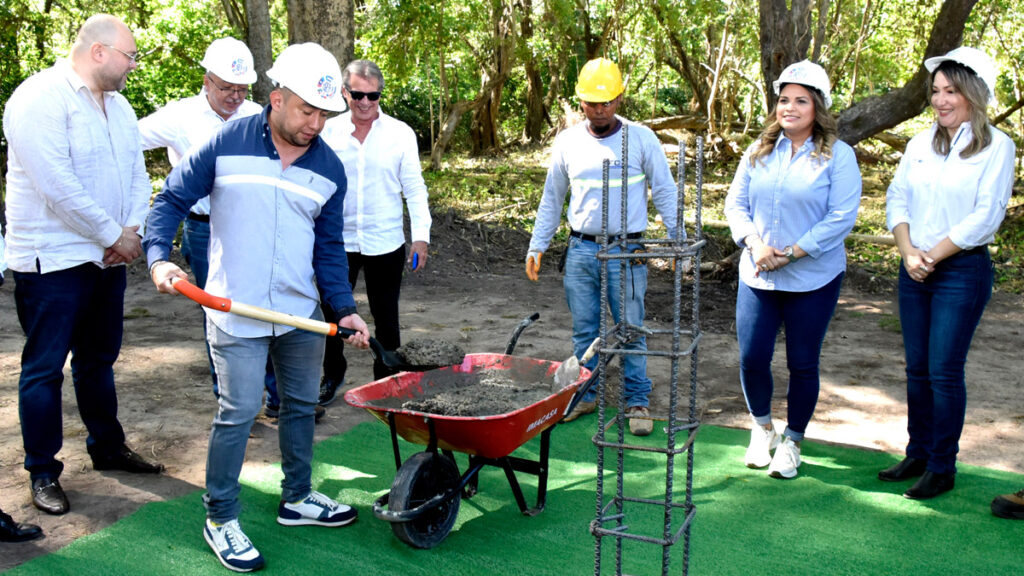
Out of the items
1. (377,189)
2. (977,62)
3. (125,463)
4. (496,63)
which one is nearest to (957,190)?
(977,62)

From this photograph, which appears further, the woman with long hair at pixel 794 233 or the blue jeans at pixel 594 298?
the blue jeans at pixel 594 298

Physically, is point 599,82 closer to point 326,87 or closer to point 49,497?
point 326,87

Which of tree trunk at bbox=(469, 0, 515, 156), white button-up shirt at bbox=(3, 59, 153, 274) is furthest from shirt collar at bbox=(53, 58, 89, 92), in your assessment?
tree trunk at bbox=(469, 0, 515, 156)

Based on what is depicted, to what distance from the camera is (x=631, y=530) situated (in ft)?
11.2

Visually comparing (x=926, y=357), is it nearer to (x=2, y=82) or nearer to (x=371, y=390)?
(x=371, y=390)

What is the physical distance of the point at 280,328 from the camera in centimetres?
308

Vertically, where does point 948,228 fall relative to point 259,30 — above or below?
below

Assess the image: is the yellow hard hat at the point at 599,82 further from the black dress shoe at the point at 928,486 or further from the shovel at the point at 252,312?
the black dress shoe at the point at 928,486

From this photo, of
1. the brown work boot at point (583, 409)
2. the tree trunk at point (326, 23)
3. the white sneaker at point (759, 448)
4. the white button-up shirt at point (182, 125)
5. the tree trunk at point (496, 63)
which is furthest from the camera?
the tree trunk at point (496, 63)

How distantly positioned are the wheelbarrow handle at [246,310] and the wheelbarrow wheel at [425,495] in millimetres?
562

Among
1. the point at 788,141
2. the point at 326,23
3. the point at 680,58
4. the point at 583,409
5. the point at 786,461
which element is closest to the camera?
the point at 788,141

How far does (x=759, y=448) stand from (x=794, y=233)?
101 cm

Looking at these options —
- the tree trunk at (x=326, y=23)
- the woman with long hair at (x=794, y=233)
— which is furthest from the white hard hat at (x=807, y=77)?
the tree trunk at (x=326, y=23)

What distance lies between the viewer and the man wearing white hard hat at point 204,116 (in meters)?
4.11
